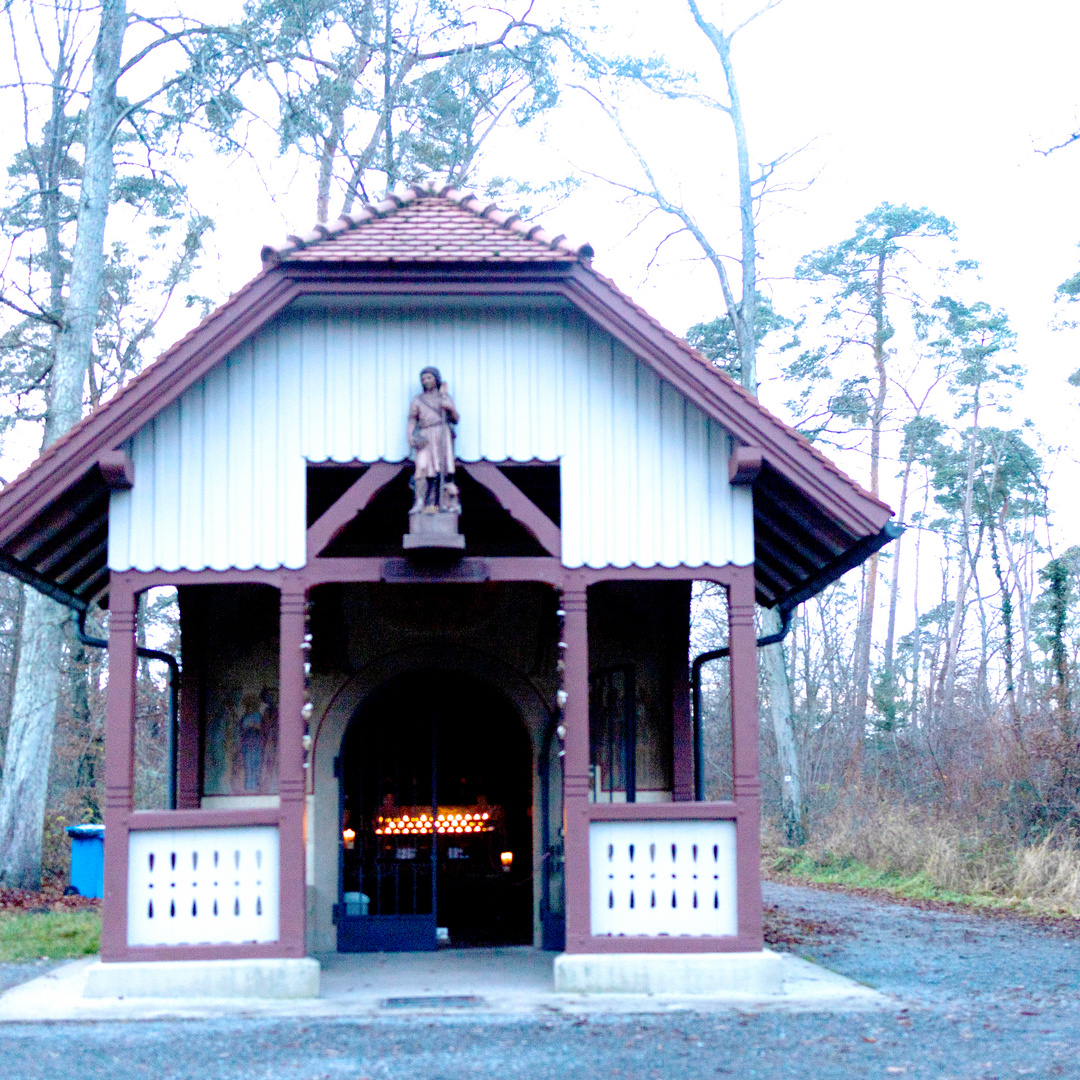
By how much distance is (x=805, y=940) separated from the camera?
13.5 m

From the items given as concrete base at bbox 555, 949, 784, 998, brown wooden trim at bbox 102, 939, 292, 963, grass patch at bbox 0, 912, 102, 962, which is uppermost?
brown wooden trim at bbox 102, 939, 292, 963

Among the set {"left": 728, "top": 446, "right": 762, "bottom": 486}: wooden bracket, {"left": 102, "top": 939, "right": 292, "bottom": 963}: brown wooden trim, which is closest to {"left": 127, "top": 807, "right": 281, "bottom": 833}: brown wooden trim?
{"left": 102, "top": 939, "right": 292, "bottom": 963}: brown wooden trim

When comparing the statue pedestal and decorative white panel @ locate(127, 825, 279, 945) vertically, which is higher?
the statue pedestal

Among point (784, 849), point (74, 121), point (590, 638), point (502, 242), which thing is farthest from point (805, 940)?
point (74, 121)

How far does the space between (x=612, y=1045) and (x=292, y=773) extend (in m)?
3.13

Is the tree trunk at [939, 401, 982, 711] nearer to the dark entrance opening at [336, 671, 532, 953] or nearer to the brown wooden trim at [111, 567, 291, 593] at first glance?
the dark entrance opening at [336, 671, 532, 953]

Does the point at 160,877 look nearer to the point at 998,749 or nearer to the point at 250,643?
the point at 250,643

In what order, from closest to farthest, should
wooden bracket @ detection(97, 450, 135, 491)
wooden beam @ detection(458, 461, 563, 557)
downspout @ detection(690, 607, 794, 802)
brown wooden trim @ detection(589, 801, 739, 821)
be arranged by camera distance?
wooden bracket @ detection(97, 450, 135, 491) → brown wooden trim @ detection(589, 801, 739, 821) → wooden beam @ detection(458, 461, 563, 557) → downspout @ detection(690, 607, 794, 802)

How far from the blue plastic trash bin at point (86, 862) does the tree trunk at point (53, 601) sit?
46 cm

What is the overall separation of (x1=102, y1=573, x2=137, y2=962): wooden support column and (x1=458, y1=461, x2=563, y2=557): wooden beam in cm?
267

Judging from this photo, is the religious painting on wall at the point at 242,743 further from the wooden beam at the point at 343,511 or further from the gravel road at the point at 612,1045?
the gravel road at the point at 612,1045

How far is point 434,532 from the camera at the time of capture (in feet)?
33.0

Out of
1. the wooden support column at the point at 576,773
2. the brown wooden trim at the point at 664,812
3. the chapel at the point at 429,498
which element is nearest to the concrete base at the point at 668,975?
the chapel at the point at 429,498

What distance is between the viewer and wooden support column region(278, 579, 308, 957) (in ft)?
32.8
